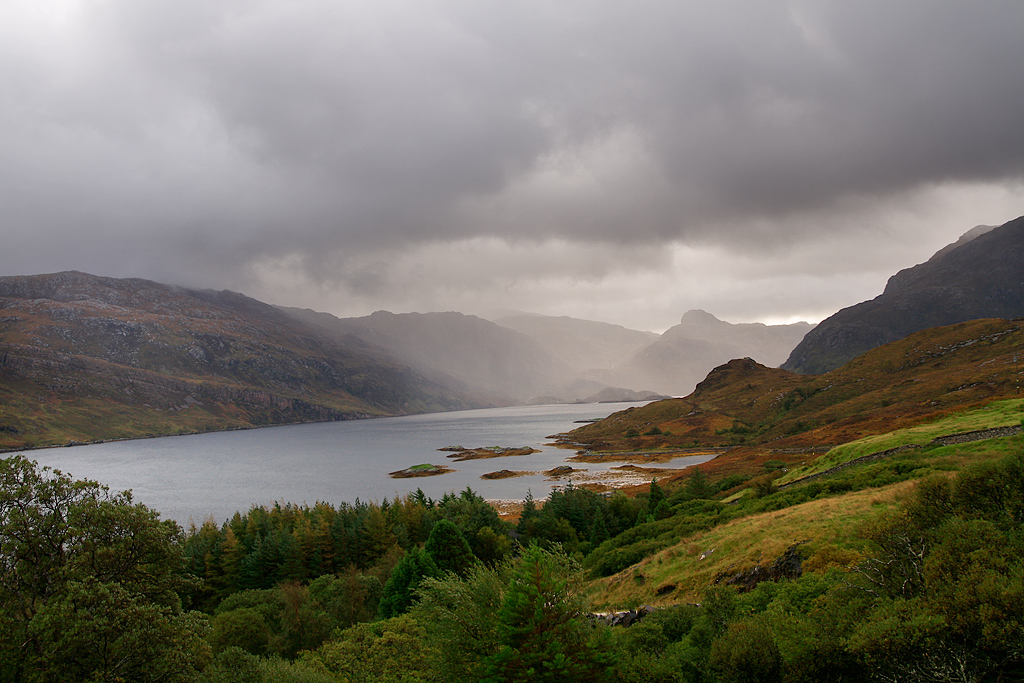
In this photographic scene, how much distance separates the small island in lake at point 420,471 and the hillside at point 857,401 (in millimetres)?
59738

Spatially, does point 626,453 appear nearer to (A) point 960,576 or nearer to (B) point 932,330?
(B) point 932,330

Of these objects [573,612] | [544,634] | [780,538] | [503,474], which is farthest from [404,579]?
[503,474]

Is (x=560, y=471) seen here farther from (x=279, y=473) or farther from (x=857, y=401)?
(x=857, y=401)

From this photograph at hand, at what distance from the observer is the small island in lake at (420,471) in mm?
125188

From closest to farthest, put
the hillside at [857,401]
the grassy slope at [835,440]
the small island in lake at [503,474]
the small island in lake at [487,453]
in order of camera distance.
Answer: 1. the grassy slope at [835,440]
2. the hillside at [857,401]
3. the small island in lake at [503,474]
4. the small island in lake at [487,453]

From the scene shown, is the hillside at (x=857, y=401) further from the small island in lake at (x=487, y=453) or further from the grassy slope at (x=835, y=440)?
the small island in lake at (x=487, y=453)

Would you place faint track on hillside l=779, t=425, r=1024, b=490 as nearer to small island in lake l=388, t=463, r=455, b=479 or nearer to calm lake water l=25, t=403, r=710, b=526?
calm lake water l=25, t=403, r=710, b=526

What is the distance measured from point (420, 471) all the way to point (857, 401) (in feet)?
390

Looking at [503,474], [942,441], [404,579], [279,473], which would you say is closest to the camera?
[942,441]

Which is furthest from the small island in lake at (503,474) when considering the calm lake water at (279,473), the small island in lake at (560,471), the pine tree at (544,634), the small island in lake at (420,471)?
the pine tree at (544,634)

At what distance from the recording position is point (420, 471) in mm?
129000

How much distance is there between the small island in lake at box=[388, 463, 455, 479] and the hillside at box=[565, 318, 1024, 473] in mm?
59738

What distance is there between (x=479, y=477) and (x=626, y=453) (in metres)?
58.8

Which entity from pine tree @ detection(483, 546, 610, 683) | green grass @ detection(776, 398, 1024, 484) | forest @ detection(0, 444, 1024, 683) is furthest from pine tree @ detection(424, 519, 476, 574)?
green grass @ detection(776, 398, 1024, 484)
